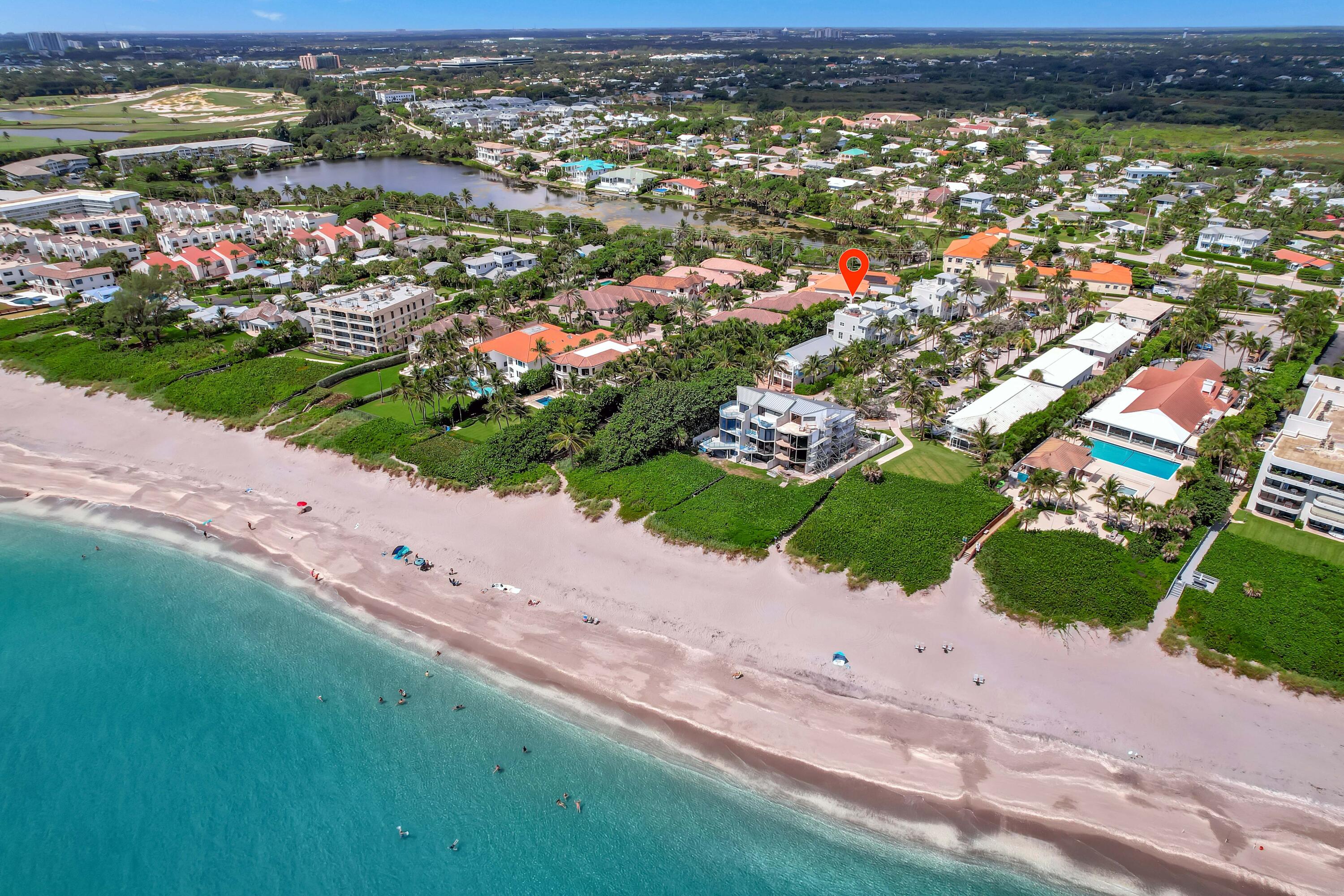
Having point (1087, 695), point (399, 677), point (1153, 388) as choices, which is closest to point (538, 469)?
point (399, 677)

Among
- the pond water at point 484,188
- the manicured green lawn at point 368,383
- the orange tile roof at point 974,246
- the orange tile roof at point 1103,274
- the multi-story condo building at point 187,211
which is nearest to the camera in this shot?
the manicured green lawn at point 368,383

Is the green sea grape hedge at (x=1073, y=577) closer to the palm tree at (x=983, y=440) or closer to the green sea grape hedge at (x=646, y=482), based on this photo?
the palm tree at (x=983, y=440)

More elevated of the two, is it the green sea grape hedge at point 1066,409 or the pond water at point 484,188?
the pond water at point 484,188

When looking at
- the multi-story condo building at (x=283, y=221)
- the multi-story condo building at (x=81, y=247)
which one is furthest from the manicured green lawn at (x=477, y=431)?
the multi-story condo building at (x=283, y=221)

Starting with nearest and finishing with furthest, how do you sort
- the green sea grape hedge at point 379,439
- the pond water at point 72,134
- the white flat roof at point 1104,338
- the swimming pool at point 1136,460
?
the swimming pool at point 1136,460 → the green sea grape hedge at point 379,439 → the white flat roof at point 1104,338 → the pond water at point 72,134

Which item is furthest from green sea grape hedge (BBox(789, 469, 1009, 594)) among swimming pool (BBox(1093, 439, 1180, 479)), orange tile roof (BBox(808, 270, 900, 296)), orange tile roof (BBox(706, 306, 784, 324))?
orange tile roof (BBox(808, 270, 900, 296))

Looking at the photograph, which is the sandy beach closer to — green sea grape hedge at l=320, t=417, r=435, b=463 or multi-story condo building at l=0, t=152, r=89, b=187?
green sea grape hedge at l=320, t=417, r=435, b=463
